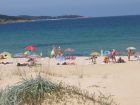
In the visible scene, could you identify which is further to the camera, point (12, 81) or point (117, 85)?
point (117, 85)

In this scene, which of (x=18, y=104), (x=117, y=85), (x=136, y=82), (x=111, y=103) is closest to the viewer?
(x=18, y=104)

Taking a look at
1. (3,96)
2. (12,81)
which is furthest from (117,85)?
(3,96)

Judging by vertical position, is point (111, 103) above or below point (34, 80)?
below

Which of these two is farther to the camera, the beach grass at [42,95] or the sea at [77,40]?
the sea at [77,40]

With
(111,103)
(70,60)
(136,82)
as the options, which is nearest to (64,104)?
(111,103)

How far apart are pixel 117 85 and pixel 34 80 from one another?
10.3 feet

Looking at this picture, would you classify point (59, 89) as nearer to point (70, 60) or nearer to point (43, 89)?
point (43, 89)

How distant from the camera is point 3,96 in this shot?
6145 mm

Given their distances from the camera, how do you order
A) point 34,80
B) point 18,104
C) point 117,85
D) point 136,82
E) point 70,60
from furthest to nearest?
point 70,60 → point 136,82 → point 117,85 → point 34,80 → point 18,104

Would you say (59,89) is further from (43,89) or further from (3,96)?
(3,96)

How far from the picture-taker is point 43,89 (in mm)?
6316

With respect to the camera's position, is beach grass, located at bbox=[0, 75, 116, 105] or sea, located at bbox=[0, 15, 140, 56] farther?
sea, located at bbox=[0, 15, 140, 56]

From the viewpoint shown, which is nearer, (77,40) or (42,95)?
(42,95)

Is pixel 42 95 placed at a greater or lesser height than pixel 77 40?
lesser
